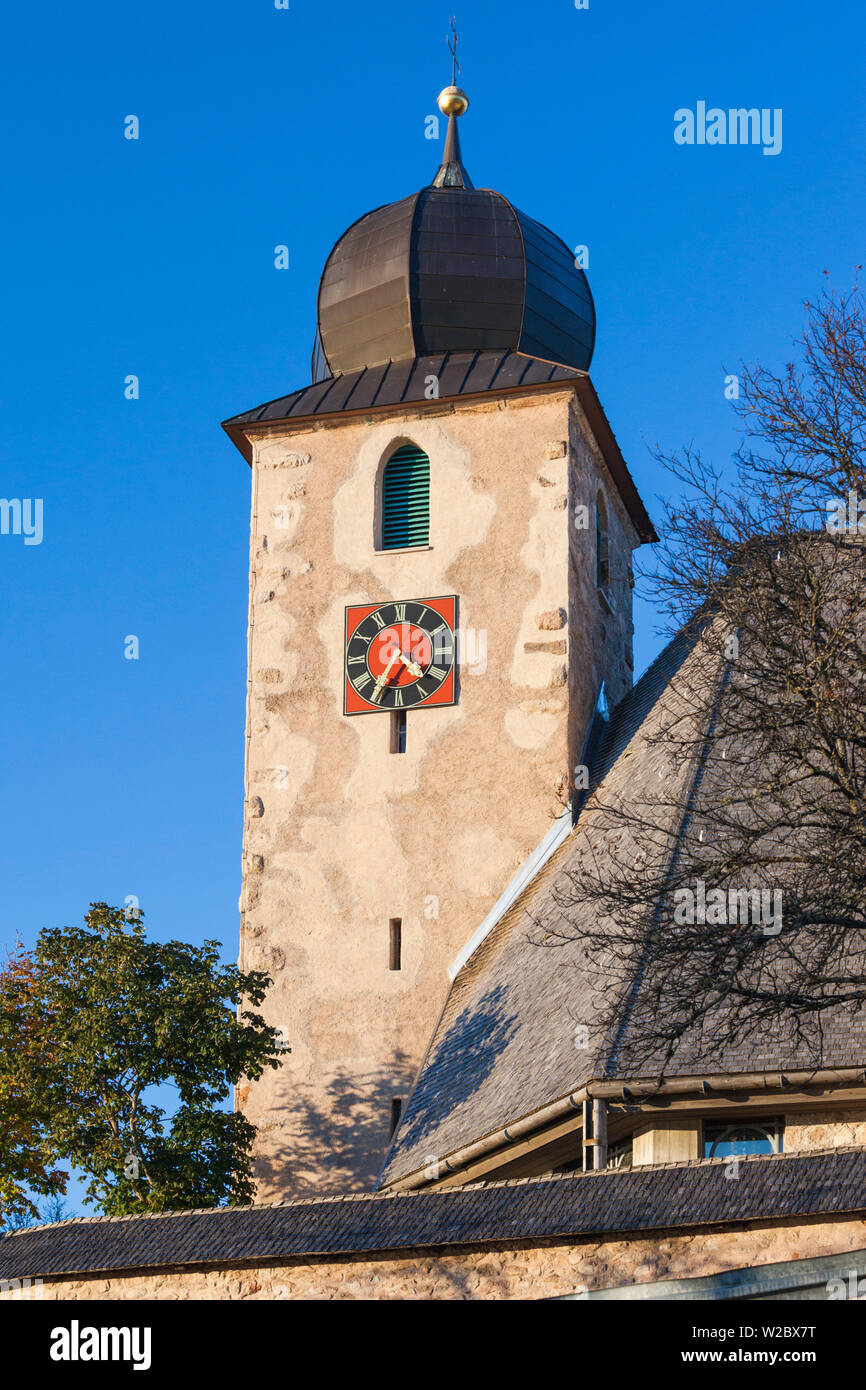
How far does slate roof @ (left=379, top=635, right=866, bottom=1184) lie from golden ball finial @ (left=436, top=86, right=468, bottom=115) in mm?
10070

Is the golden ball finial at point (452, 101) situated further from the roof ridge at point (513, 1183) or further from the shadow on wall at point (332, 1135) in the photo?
the roof ridge at point (513, 1183)

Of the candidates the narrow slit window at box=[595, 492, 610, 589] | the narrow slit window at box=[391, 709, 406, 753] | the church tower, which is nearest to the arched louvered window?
the church tower

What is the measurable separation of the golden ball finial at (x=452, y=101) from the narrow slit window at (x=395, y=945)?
12935 millimetres

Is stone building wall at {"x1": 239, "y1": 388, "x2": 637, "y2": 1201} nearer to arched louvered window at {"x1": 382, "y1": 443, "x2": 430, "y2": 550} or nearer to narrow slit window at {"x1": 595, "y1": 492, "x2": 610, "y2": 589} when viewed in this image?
arched louvered window at {"x1": 382, "y1": 443, "x2": 430, "y2": 550}

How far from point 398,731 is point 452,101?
35.3ft

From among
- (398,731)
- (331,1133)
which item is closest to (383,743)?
(398,731)

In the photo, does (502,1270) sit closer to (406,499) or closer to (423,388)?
(406,499)

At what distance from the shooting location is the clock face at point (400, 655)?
2372cm

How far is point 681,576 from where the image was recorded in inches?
548

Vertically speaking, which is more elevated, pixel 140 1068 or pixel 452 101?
pixel 452 101

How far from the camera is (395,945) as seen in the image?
22688 mm

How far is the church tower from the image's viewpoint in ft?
73.5
